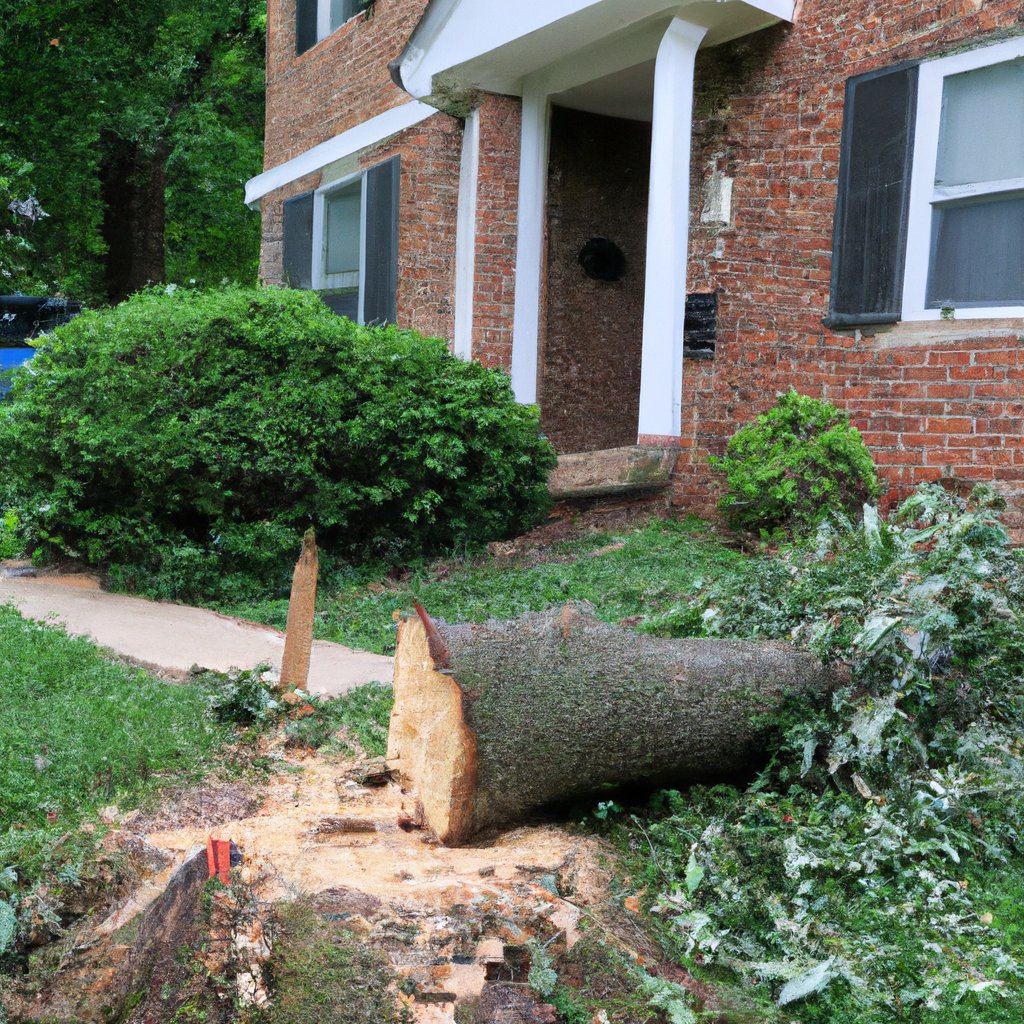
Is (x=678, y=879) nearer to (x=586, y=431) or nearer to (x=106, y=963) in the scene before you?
(x=106, y=963)

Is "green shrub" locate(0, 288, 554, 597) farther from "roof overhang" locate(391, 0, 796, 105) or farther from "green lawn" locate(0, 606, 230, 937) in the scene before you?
"roof overhang" locate(391, 0, 796, 105)

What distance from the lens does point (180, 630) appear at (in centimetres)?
636

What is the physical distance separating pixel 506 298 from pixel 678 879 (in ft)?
23.1

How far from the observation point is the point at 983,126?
6.71 m

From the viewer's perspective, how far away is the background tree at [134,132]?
49.9ft

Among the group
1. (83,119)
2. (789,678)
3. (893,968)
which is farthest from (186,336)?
(83,119)

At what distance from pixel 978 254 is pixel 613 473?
2.70m

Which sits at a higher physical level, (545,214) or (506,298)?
(545,214)

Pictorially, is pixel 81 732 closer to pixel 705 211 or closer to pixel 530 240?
pixel 705 211

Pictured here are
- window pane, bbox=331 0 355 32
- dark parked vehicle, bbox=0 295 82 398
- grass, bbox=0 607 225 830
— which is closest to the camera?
grass, bbox=0 607 225 830

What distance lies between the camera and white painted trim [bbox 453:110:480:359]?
9562 mm

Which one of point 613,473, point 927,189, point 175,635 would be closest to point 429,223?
point 613,473

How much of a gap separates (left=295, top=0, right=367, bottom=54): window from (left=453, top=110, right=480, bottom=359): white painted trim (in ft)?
9.59

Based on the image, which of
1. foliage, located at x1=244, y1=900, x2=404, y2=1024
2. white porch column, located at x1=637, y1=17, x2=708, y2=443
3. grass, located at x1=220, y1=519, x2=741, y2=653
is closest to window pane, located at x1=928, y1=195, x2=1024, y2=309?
white porch column, located at x1=637, y1=17, x2=708, y2=443
